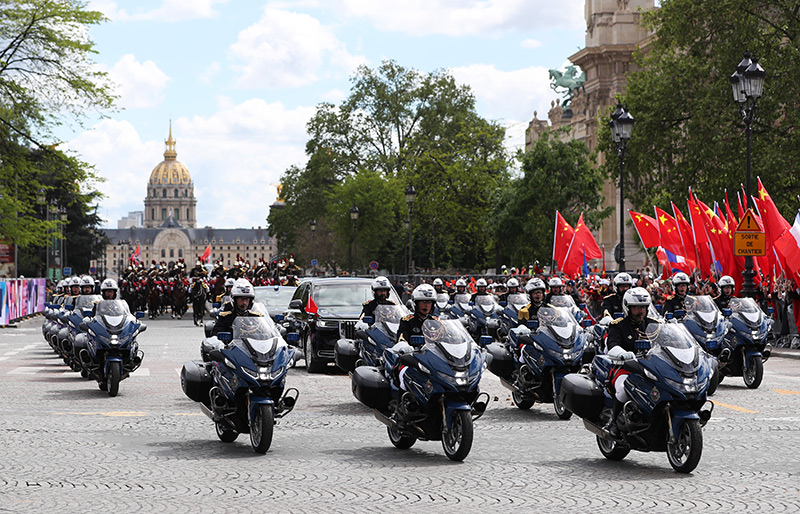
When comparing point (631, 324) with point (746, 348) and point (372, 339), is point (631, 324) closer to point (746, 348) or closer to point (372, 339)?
point (372, 339)

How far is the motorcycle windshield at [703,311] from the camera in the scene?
17.8 m

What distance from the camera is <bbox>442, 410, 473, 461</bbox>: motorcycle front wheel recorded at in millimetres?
10625

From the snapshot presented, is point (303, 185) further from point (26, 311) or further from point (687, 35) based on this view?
point (687, 35)

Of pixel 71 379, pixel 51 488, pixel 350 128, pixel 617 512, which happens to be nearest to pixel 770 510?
pixel 617 512

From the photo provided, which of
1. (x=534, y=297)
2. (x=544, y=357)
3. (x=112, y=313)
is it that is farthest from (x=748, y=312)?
(x=112, y=313)

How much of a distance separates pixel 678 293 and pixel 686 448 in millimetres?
8751

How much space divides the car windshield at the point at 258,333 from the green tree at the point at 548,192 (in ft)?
168

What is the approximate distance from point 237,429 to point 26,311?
4001cm

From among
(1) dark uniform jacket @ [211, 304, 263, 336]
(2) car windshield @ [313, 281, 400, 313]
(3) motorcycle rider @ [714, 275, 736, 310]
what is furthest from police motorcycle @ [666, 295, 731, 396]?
(1) dark uniform jacket @ [211, 304, 263, 336]

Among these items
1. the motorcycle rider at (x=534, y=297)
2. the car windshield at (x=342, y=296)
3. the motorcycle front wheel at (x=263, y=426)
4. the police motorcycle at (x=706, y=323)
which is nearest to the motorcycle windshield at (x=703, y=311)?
the police motorcycle at (x=706, y=323)

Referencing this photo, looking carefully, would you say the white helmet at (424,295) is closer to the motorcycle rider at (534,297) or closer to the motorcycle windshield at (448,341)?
the motorcycle windshield at (448,341)

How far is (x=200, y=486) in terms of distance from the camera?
9375 millimetres

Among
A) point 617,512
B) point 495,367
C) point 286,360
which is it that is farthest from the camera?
point 495,367

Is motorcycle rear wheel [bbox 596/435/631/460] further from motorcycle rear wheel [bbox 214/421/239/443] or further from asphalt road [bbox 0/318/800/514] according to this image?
motorcycle rear wheel [bbox 214/421/239/443]
